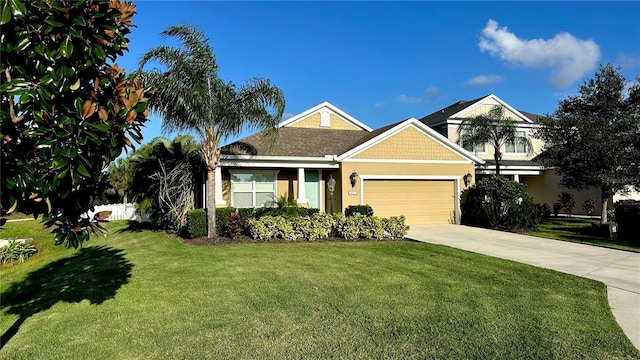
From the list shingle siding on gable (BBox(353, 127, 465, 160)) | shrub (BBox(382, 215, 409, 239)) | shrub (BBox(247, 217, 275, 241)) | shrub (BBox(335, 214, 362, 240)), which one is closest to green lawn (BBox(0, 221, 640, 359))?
shrub (BBox(247, 217, 275, 241))

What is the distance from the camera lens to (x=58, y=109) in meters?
3.11

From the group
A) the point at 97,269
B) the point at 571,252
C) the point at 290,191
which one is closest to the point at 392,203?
the point at 290,191

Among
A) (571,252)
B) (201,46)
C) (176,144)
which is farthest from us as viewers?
(176,144)

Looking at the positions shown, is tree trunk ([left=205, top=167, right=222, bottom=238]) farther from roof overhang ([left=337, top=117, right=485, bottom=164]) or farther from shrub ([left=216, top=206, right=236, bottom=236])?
roof overhang ([left=337, top=117, right=485, bottom=164])

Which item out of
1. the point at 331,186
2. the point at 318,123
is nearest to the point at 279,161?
the point at 331,186

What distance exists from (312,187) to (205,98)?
24.8 ft

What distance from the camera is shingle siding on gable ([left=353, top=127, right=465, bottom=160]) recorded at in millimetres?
17688

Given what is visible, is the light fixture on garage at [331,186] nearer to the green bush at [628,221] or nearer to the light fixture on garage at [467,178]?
the light fixture on garage at [467,178]

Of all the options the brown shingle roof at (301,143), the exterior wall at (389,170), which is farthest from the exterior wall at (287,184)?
the exterior wall at (389,170)

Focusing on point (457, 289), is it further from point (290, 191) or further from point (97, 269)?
point (290, 191)

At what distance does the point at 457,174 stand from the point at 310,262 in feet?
39.4

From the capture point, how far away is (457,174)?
1878cm

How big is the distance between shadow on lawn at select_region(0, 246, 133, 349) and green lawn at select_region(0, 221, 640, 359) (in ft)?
0.16

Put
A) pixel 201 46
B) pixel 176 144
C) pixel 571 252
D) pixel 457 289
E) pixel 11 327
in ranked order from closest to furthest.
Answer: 1. pixel 11 327
2. pixel 457 289
3. pixel 571 252
4. pixel 201 46
5. pixel 176 144
